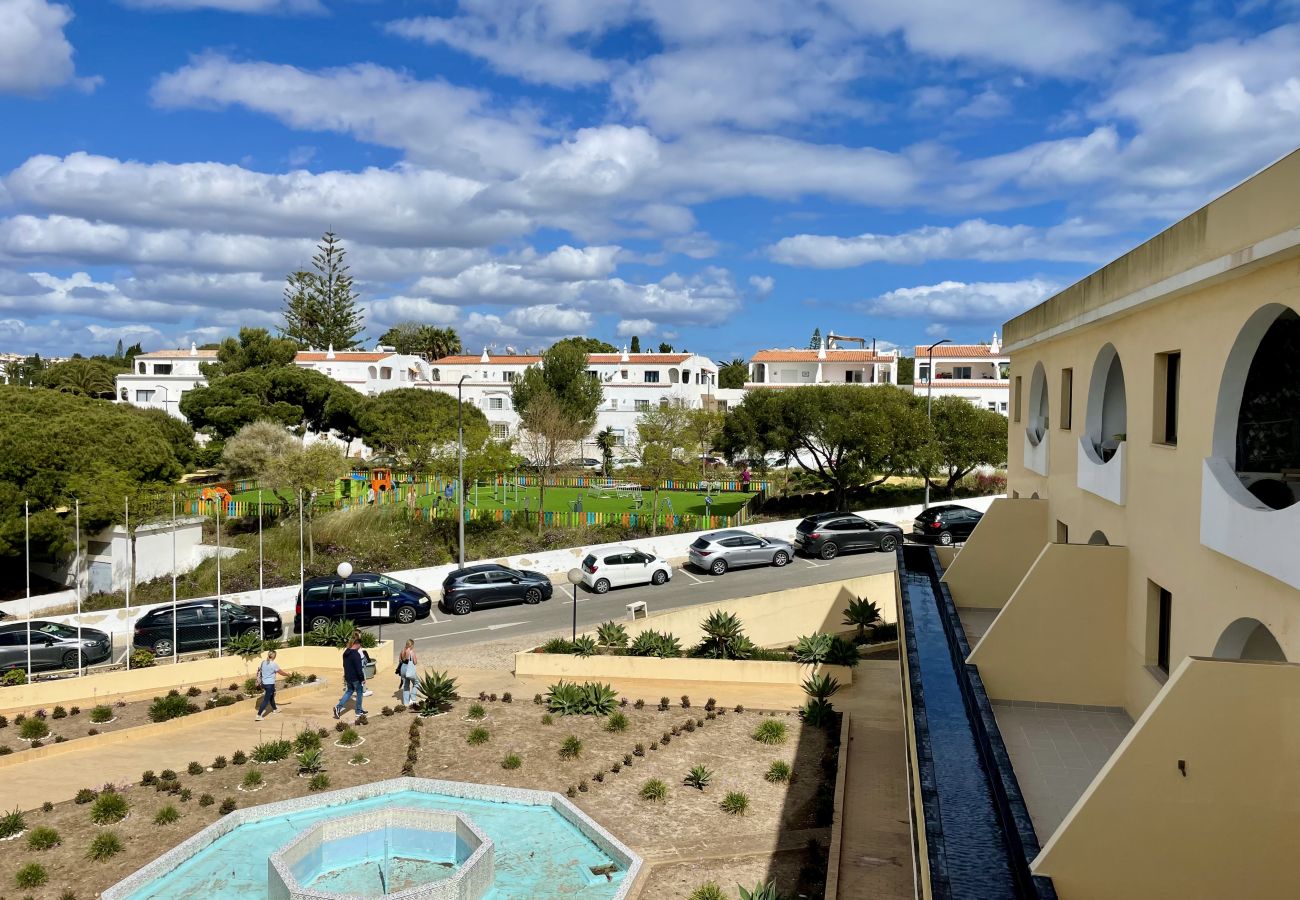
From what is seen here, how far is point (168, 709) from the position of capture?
15977 millimetres

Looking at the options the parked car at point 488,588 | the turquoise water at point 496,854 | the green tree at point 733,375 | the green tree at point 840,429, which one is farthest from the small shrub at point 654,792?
the green tree at point 733,375

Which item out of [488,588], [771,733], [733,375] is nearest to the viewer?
[771,733]

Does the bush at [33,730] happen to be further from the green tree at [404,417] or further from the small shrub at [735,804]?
the green tree at [404,417]

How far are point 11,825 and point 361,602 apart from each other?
1229cm

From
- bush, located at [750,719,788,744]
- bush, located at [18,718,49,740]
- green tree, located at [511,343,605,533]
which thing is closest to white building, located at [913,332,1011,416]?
green tree, located at [511,343,605,533]

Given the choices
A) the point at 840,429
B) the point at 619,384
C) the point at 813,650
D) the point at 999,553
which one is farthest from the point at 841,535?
the point at 619,384

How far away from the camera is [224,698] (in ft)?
56.2

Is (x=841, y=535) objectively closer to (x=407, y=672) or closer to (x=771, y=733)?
(x=771, y=733)

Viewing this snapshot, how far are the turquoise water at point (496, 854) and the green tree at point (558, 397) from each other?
124ft

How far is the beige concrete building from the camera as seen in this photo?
612 centimetres

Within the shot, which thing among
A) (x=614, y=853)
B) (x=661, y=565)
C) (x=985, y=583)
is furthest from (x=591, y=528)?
(x=614, y=853)

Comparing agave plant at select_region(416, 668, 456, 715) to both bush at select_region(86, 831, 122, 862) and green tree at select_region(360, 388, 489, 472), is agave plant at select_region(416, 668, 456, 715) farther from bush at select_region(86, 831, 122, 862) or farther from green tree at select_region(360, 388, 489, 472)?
green tree at select_region(360, 388, 489, 472)

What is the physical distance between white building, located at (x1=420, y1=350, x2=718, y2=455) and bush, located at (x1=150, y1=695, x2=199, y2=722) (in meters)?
43.3

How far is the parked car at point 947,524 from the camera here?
1196 inches
